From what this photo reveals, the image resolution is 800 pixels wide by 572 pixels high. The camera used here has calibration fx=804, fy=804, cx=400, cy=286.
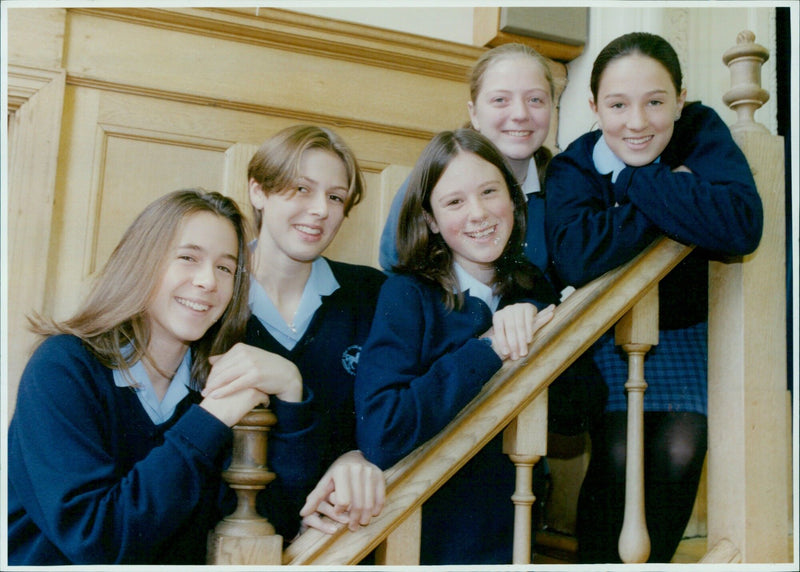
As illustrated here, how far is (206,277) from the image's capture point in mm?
1261

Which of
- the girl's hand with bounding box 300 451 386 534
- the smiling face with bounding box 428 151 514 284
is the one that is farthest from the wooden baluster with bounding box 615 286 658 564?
the girl's hand with bounding box 300 451 386 534

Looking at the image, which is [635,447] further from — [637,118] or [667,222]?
[637,118]

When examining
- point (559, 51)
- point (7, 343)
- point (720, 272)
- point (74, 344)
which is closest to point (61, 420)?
point (74, 344)

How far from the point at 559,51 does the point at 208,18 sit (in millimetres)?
705

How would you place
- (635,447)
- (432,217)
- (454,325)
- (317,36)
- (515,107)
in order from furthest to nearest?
(317,36)
(515,107)
(432,217)
(454,325)
(635,447)

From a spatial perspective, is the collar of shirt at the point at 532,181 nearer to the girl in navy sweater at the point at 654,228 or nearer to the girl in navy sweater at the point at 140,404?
the girl in navy sweater at the point at 654,228

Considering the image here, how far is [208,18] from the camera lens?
60.3 inches

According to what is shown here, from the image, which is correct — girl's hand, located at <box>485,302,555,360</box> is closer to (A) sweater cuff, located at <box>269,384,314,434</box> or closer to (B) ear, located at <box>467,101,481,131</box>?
(A) sweater cuff, located at <box>269,384,314,434</box>

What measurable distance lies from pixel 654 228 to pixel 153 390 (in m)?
0.81

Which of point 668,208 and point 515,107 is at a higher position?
point 515,107

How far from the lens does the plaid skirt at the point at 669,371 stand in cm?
137

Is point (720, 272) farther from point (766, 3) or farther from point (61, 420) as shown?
point (61, 420)

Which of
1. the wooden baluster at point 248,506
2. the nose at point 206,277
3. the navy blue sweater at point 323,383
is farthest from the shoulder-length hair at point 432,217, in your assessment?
the wooden baluster at point 248,506

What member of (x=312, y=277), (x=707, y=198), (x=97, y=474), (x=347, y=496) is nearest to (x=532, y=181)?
(x=707, y=198)
